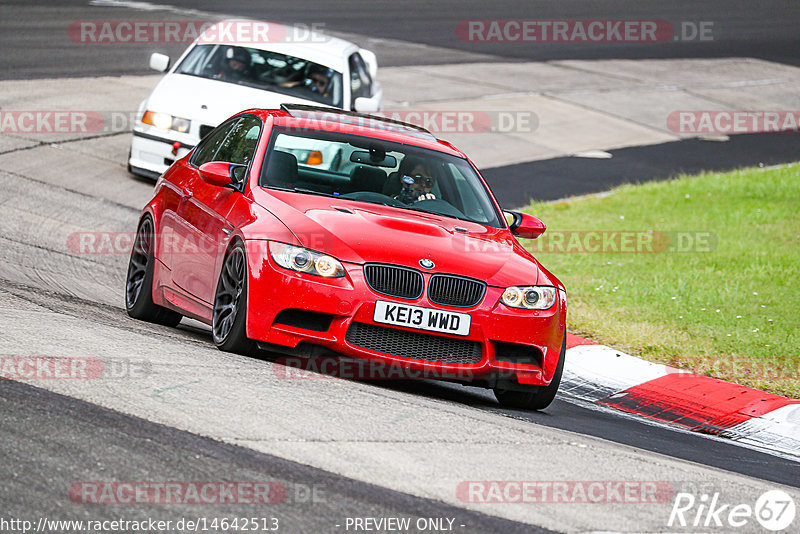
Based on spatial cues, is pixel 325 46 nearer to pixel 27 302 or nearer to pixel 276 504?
pixel 27 302

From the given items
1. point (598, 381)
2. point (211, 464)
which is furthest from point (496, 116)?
point (211, 464)

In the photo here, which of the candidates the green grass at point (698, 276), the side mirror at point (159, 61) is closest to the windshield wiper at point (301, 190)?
the green grass at point (698, 276)

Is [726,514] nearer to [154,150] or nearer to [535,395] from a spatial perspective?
[535,395]

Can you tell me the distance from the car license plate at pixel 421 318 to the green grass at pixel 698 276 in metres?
2.97

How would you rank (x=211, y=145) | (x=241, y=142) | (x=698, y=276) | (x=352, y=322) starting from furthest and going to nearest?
(x=698, y=276) < (x=211, y=145) < (x=241, y=142) < (x=352, y=322)

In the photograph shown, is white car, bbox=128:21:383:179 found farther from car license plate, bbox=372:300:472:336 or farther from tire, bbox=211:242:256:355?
car license plate, bbox=372:300:472:336

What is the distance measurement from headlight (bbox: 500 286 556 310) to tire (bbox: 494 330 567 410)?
329mm

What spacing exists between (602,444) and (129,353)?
2.51 metres

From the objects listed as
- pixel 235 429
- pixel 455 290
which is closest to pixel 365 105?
pixel 455 290

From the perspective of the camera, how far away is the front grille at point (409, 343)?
6.77 metres

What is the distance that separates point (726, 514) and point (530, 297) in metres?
2.19

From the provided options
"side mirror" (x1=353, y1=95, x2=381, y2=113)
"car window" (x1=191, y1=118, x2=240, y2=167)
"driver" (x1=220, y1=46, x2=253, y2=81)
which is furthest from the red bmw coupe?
"driver" (x1=220, y1=46, x2=253, y2=81)

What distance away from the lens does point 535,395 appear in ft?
24.3

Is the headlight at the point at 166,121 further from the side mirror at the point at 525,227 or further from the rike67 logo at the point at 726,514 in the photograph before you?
the rike67 logo at the point at 726,514
